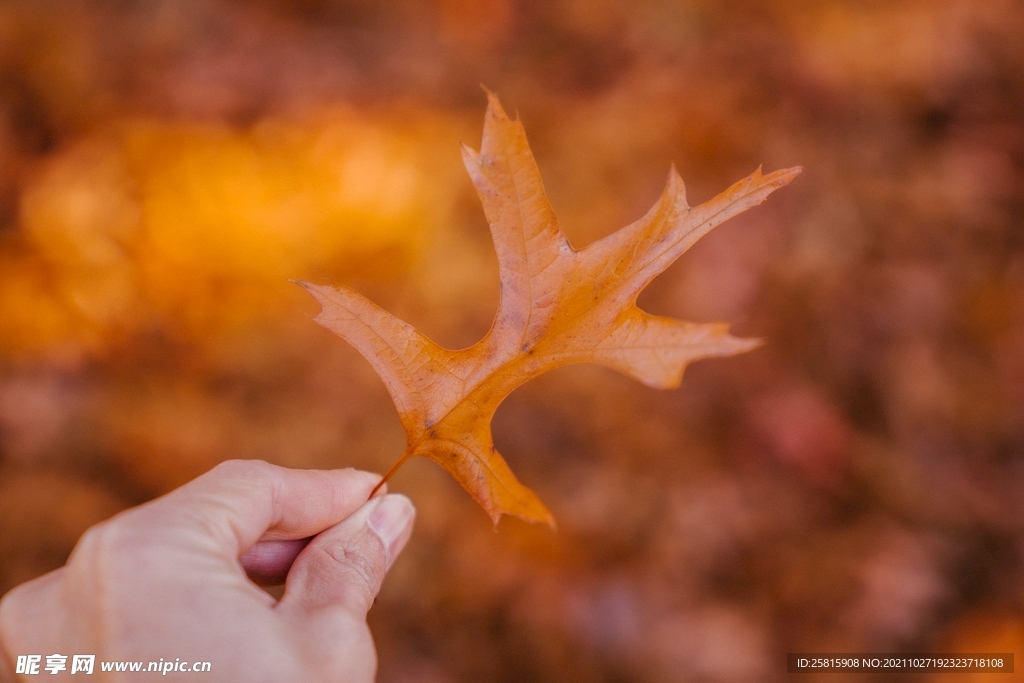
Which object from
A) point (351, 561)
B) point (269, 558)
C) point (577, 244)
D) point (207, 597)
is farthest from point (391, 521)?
point (577, 244)

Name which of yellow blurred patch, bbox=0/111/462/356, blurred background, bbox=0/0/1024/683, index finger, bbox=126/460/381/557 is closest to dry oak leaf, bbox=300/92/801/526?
index finger, bbox=126/460/381/557

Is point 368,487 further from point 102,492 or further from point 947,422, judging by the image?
point 947,422

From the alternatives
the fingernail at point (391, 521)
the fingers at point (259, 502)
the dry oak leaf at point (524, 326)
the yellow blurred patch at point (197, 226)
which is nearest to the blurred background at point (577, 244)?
the yellow blurred patch at point (197, 226)

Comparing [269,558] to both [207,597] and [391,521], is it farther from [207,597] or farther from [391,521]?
[207,597]

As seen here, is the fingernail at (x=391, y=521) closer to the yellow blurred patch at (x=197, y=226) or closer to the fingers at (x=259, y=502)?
the fingers at (x=259, y=502)

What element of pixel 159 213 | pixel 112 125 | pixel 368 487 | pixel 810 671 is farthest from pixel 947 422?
pixel 112 125

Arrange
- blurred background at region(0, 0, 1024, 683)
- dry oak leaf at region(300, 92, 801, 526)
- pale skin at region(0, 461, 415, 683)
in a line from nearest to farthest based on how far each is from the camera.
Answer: pale skin at region(0, 461, 415, 683)
dry oak leaf at region(300, 92, 801, 526)
blurred background at region(0, 0, 1024, 683)

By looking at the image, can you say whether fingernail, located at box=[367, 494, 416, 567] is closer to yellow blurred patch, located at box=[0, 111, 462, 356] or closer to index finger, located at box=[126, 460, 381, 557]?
index finger, located at box=[126, 460, 381, 557]
